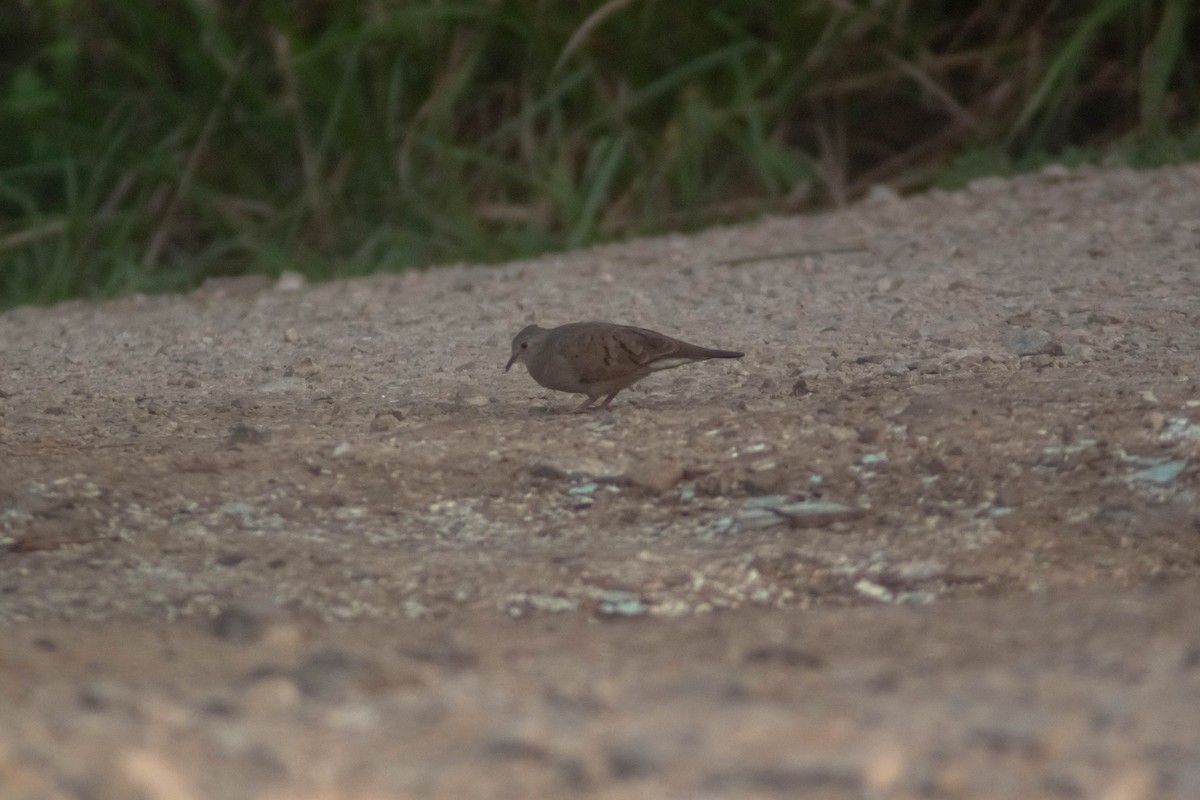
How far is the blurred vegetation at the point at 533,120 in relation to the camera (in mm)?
7695

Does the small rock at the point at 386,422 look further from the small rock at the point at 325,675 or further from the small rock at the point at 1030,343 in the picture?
the small rock at the point at 325,675

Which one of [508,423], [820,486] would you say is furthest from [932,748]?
[508,423]

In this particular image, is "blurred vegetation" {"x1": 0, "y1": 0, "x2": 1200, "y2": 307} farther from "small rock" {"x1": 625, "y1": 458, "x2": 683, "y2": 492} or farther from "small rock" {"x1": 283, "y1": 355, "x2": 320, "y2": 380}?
"small rock" {"x1": 625, "y1": 458, "x2": 683, "y2": 492}

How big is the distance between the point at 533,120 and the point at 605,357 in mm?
3719

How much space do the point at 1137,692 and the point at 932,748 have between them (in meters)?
0.36

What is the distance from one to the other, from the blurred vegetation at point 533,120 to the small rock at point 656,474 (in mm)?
3442

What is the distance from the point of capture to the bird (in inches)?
179

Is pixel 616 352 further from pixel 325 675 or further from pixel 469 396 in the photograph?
pixel 325 675

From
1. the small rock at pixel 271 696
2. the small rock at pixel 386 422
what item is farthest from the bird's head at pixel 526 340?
the small rock at pixel 271 696

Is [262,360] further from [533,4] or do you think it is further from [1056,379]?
[533,4]

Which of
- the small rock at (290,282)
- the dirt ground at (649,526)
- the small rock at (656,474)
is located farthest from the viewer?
the small rock at (290,282)

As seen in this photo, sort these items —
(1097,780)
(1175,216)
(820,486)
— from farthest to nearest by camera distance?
(1175,216) → (820,486) → (1097,780)

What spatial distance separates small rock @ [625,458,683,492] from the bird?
554mm

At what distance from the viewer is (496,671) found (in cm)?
261
